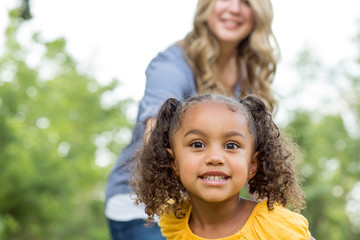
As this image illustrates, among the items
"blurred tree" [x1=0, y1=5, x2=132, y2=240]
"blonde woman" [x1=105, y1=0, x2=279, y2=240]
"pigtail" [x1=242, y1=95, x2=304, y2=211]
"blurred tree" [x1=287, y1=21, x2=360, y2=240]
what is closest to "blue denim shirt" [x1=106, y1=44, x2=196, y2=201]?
"blonde woman" [x1=105, y1=0, x2=279, y2=240]

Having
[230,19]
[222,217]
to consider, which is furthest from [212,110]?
[230,19]

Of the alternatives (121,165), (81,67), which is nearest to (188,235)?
(121,165)

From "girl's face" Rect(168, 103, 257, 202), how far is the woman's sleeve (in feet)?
1.68

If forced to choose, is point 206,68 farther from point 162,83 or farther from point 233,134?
point 233,134

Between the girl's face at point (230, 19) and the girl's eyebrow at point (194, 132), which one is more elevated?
the girl's face at point (230, 19)

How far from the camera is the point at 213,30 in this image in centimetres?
363

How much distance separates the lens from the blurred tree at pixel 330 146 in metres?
23.5

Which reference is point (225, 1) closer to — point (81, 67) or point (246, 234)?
point (246, 234)

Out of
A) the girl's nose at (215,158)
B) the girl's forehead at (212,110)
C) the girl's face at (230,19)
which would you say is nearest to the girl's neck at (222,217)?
the girl's nose at (215,158)

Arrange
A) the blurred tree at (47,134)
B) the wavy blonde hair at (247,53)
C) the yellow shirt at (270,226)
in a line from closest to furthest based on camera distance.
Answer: the yellow shirt at (270,226), the wavy blonde hair at (247,53), the blurred tree at (47,134)

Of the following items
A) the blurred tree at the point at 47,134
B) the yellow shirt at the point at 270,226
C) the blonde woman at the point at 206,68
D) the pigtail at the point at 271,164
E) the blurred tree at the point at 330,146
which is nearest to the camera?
the yellow shirt at the point at 270,226

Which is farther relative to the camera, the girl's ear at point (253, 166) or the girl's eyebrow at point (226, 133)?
the girl's ear at point (253, 166)

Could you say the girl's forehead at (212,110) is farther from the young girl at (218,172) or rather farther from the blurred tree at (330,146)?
the blurred tree at (330,146)

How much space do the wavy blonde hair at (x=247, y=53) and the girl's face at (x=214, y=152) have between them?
961 mm
